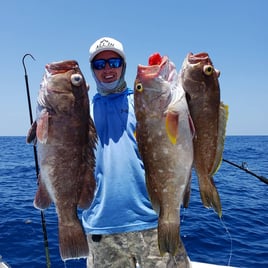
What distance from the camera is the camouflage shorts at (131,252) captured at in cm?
367

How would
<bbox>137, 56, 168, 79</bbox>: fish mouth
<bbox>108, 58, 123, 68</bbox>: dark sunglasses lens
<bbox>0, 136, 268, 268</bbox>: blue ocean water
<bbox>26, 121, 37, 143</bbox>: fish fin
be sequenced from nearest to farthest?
<bbox>137, 56, 168, 79</bbox>: fish mouth → <bbox>26, 121, 37, 143</bbox>: fish fin → <bbox>108, 58, 123, 68</bbox>: dark sunglasses lens → <bbox>0, 136, 268, 268</bbox>: blue ocean water

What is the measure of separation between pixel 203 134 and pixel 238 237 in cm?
703

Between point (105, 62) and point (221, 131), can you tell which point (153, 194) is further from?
point (105, 62)

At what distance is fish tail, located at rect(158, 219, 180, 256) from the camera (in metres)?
2.90

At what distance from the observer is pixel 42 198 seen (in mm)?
3102

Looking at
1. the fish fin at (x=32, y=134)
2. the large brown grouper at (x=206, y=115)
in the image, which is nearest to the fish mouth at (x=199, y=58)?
the large brown grouper at (x=206, y=115)

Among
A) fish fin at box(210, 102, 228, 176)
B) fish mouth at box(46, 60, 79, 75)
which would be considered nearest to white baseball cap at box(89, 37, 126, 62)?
fish mouth at box(46, 60, 79, 75)

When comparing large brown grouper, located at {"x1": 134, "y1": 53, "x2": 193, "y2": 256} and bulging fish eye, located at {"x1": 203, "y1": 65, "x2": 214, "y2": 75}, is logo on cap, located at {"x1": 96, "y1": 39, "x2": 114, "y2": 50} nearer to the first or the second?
large brown grouper, located at {"x1": 134, "y1": 53, "x2": 193, "y2": 256}

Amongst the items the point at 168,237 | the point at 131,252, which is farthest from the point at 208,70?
the point at 131,252

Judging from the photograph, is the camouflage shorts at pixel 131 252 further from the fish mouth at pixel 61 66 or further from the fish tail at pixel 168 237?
the fish mouth at pixel 61 66

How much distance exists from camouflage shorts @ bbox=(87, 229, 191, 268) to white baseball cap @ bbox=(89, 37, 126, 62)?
2.05 meters

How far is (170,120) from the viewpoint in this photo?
2.75 meters

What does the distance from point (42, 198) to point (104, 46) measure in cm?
180

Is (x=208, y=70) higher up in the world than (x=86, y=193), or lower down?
higher up
